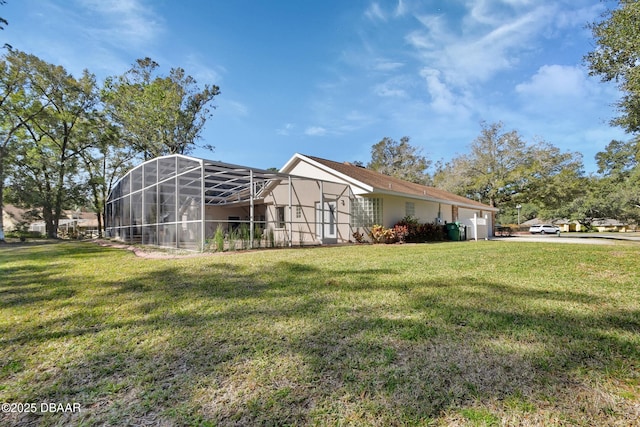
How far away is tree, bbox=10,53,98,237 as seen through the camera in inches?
870

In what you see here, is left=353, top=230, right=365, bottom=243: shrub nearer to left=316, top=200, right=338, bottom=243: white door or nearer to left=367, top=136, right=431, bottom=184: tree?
left=316, top=200, right=338, bottom=243: white door

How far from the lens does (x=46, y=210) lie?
2306 centimetres

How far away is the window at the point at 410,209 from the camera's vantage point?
15.6 m

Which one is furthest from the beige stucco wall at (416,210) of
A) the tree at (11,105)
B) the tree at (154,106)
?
the tree at (11,105)

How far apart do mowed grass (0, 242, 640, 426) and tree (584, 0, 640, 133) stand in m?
6.65

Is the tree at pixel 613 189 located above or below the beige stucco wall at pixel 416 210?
above

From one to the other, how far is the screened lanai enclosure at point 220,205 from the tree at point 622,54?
9.59 metres

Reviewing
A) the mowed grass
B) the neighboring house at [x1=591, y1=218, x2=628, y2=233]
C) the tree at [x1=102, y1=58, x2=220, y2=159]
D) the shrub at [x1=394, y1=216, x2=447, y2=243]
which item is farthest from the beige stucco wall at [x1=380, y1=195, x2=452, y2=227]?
the neighboring house at [x1=591, y1=218, x2=628, y2=233]

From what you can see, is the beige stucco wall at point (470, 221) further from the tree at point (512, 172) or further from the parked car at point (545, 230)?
the parked car at point (545, 230)

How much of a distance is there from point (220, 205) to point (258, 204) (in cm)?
346

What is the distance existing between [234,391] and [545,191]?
32.4 metres

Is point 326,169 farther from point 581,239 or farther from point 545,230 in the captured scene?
point 545,230

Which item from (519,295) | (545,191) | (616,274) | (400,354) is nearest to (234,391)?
(400,354)

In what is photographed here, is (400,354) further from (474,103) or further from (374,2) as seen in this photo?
(474,103)
